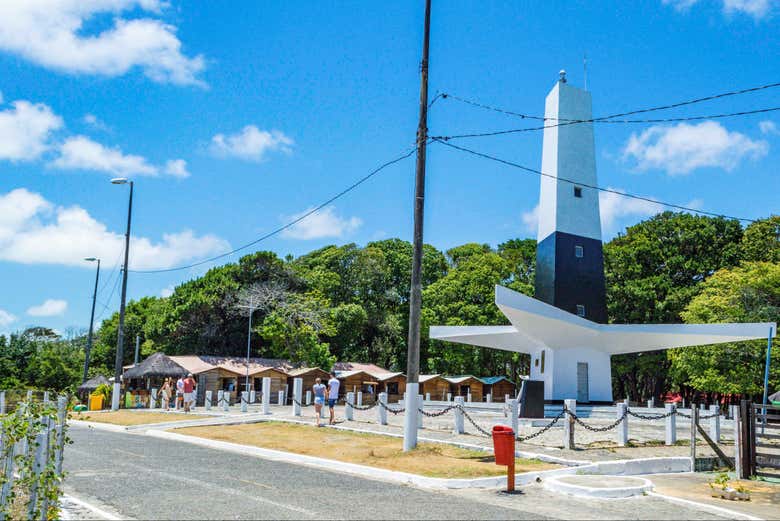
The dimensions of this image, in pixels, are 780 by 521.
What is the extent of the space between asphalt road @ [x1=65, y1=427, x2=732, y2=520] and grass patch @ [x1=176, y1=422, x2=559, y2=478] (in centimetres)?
124

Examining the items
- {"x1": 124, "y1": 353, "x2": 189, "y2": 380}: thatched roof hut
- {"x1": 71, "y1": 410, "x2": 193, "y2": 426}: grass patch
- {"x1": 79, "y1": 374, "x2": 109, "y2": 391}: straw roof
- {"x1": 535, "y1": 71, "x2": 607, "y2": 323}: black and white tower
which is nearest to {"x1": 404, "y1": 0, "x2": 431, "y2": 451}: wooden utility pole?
{"x1": 71, "y1": 410, "x2": 193, "y2": 426}: grass patch

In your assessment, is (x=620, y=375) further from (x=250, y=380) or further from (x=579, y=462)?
(x=579, y=462)

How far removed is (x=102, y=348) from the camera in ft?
211

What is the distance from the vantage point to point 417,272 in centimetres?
1622

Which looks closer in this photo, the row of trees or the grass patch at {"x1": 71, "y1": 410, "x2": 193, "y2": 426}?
the grass patch at {"x1": 71, "y1": 410, "x2": 193, "y2": 426}

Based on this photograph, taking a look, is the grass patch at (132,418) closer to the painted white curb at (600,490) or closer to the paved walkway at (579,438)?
the paved walkway at (579,438)

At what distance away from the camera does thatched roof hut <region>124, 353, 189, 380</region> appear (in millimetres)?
38812

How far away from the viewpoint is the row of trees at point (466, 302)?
128 feet

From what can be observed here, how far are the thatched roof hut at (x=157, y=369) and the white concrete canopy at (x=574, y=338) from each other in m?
16.0

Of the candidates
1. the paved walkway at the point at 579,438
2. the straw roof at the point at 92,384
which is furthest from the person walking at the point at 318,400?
the straw roof at the point at 92,384

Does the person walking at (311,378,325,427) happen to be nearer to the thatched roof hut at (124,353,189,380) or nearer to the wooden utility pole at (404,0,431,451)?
the wooden utility pole at (404,0,431,451)

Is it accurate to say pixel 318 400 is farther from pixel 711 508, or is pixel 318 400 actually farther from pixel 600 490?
pixel 711 508

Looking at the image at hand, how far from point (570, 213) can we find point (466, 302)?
850 inches

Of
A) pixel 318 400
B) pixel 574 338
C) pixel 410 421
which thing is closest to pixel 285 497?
pixel 410 421
